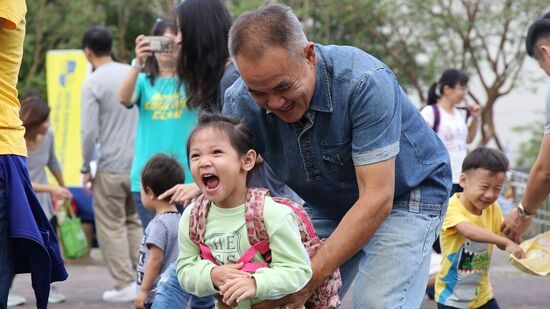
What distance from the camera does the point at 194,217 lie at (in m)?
3.89

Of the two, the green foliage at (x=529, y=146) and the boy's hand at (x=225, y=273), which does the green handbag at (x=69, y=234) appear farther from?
the green foliage at (x=529, y=146)

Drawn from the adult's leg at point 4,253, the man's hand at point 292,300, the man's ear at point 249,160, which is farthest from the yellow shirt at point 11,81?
the man's hand at point 292,300

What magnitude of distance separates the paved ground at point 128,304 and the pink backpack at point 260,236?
462 centimetres

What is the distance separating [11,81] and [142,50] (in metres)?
2.26

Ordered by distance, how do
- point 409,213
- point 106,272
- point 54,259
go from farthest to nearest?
point 106,272 → point 54,259 → point 409,213

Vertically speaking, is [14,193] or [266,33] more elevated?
A: [266,33]

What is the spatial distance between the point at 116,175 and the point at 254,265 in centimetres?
525

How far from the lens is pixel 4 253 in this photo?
4.40 metres

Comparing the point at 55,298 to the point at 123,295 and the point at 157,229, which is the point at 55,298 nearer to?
the point at 123,295

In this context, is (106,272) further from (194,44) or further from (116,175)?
(194,44)

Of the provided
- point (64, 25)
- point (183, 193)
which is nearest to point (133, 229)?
point (183, 193)

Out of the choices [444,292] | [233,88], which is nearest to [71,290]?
[444,292]

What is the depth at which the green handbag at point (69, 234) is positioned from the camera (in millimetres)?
9688

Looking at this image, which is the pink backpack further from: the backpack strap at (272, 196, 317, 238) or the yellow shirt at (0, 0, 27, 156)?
the yellow shirt at (0, 0, 27, 156)
